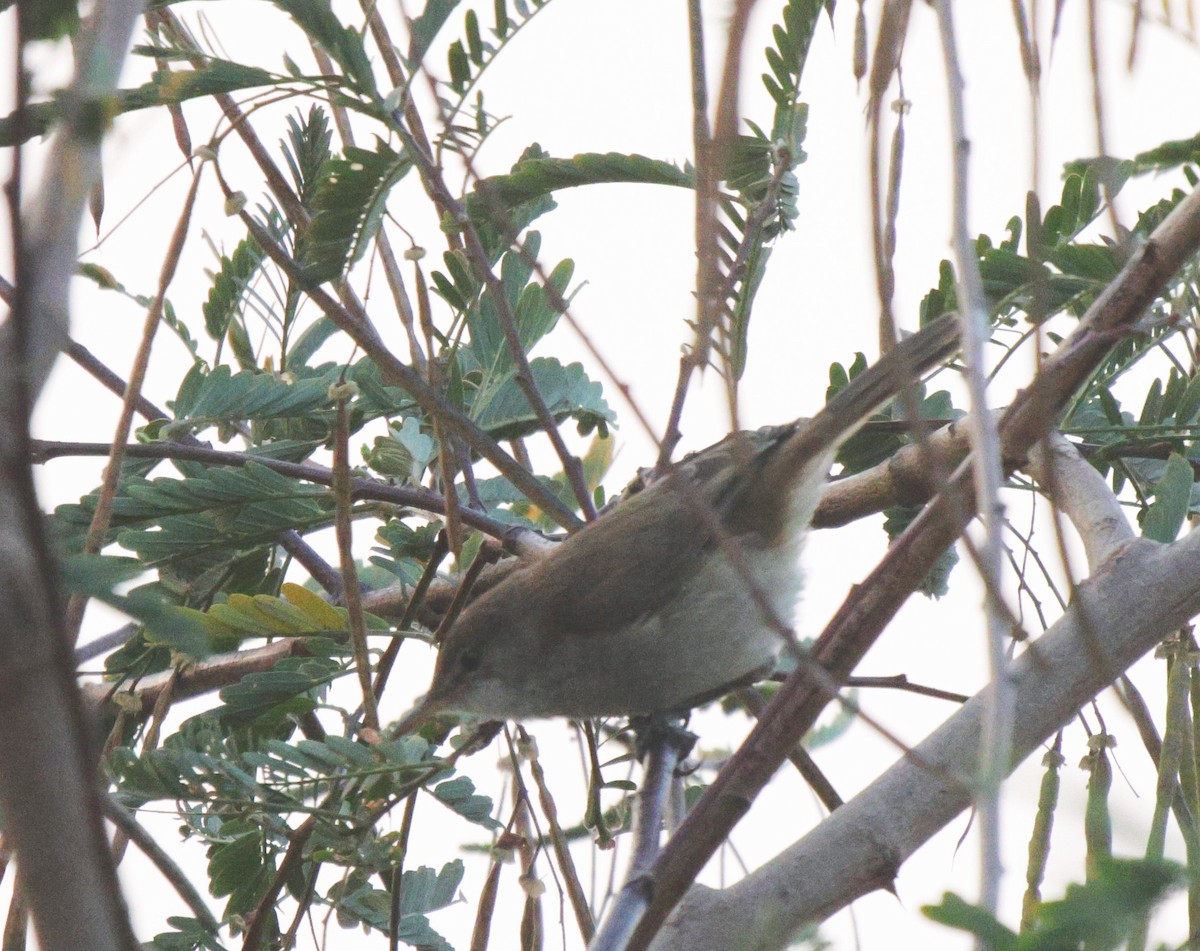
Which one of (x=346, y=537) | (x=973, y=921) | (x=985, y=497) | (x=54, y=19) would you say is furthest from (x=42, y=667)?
(x=346, y=537)

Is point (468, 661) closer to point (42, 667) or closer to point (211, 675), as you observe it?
point (211, 675)

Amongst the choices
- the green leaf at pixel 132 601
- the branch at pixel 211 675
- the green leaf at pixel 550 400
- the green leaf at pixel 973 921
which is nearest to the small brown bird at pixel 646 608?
the green leaf at pixel 550 400

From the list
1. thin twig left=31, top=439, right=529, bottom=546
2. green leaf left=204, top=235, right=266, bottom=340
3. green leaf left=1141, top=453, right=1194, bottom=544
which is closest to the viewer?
green leaf left=1141, top=453, right=1194, bottom=544

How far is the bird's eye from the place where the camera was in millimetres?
3271

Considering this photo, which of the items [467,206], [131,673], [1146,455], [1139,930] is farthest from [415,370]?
[1139,930]

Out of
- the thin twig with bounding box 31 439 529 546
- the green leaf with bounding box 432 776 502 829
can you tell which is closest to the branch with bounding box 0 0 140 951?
the green leaf with bounding box 432 776 502 829

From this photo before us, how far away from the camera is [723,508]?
3.61 m

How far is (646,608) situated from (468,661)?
54cm

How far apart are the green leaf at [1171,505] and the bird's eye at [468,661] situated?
168 centimetres

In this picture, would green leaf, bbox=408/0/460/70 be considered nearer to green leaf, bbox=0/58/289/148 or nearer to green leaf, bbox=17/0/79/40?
green leaf, bbox=0/58/289/148

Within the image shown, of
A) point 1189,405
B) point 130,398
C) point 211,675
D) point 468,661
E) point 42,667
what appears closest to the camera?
point 42,667

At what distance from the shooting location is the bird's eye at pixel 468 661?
3271 mm

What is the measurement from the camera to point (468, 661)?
3.31 metres

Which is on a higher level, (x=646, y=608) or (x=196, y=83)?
(x=196, y=83)
